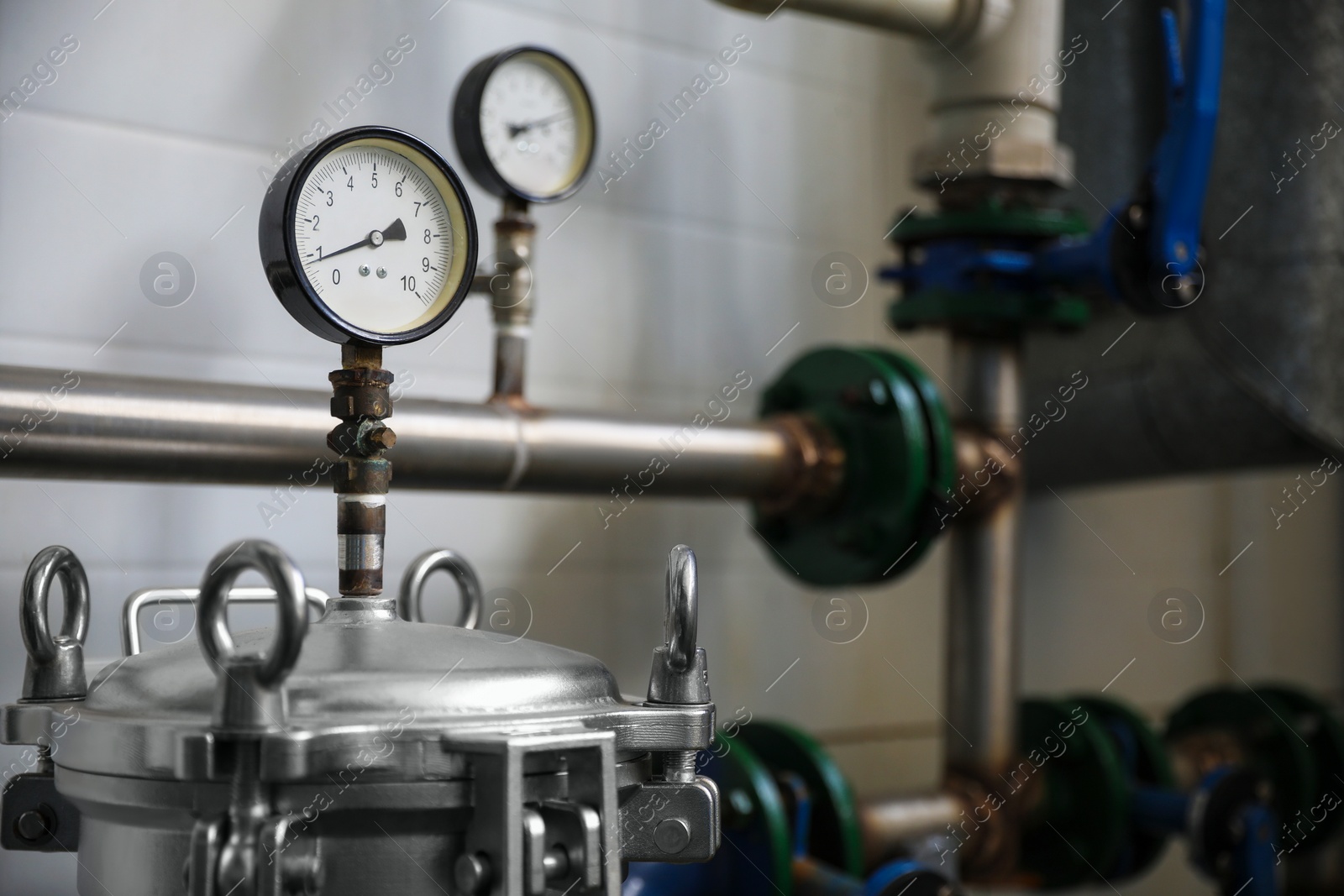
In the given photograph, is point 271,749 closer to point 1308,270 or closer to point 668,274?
point 668,274

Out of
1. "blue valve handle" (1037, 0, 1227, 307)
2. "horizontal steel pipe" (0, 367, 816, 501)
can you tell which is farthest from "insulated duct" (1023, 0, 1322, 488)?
"horizontal steel pipe" (0, 367, 816, 501)

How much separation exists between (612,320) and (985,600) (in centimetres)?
52

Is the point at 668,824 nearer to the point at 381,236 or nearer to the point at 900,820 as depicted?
the point at 381,236

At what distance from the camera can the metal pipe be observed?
1186mm

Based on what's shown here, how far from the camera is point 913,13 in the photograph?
1229 millimetres

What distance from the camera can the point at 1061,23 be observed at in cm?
150

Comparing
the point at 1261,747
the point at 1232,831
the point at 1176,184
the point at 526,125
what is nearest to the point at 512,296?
the point at 526,125

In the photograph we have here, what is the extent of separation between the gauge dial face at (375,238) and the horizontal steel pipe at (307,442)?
254mm

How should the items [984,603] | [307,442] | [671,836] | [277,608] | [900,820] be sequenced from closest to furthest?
[277,608], [671,836], [307,442], [900,820], [984,603]

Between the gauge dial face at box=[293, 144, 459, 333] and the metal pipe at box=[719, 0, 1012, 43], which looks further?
the metal pipe at box=[719, 0, 1012, 43]

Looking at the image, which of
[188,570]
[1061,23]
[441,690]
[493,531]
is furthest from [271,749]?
[1061,23]

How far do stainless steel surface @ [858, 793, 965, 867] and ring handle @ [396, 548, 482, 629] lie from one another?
514 millimetres

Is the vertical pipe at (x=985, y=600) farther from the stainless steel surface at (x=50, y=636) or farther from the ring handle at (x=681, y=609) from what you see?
the stainless steel surface at (x=50, y=636)

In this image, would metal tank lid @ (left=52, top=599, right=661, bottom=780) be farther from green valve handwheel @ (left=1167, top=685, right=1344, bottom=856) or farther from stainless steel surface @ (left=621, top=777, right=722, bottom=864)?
green valve handwheel @ (left=1167, top=685, right=1344, bottom=856)
